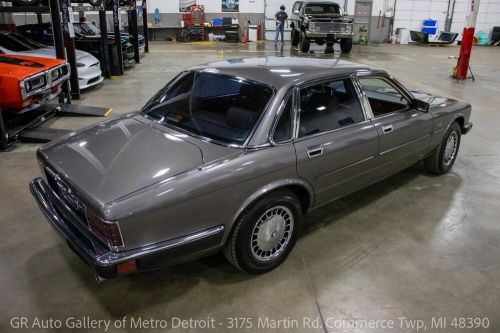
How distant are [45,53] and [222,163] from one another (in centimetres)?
704

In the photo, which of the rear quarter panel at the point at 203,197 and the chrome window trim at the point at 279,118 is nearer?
the rear quarter panel at the point at 203,197

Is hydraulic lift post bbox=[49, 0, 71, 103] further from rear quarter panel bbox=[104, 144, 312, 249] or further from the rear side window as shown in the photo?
rear quarter panel bbox=[104, 144, 312, 249]

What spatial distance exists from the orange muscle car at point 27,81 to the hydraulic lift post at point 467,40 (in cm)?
918

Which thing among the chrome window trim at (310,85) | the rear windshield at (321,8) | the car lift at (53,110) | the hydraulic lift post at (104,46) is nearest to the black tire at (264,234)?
the chrome window trim at (310,85)

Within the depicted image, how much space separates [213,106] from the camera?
2.98 m

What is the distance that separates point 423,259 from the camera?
122 inches

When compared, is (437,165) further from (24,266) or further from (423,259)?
(24,266)

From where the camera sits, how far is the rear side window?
2971 mm

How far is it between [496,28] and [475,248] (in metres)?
22.6

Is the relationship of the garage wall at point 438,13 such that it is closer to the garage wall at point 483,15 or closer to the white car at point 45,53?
the garage wall at point 483,15

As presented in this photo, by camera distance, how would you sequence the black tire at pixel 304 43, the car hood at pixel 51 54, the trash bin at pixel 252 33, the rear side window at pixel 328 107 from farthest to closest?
→ 1. the trash bin at pixel 252 33
2. the black tire at pixel 304 43
3. the car hood at pixel 51 54
4. the rear side window at pixel 328 107

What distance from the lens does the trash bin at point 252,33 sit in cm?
1970

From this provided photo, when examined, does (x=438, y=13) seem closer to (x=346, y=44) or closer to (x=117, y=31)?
(x=346, y=44)

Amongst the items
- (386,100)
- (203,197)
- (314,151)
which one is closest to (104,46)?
(386,100)
